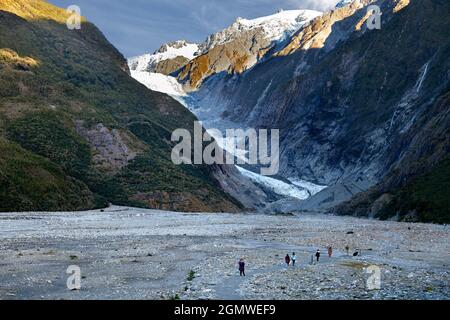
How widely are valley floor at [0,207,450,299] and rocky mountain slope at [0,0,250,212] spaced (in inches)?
1405

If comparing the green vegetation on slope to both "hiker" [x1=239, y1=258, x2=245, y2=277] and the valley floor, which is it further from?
"hiker" [x1=239, y1=258, x2=245, y2=277]

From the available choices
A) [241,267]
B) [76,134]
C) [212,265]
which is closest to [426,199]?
[212,265]

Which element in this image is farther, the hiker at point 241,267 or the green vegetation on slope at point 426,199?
the green vegetation on slope at point 426,199

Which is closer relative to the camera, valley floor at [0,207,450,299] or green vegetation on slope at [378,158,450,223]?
valley floor at [0,207,450,299]

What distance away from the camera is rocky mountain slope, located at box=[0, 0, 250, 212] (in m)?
91.1

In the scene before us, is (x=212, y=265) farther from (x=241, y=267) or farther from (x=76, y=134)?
(x=76, y=134)

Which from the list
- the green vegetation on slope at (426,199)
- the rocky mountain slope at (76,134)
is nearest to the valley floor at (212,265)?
the green vegetation on slope at (426,199)

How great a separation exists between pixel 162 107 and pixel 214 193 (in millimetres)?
58417

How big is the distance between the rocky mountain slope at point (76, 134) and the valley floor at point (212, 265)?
35.7 metres

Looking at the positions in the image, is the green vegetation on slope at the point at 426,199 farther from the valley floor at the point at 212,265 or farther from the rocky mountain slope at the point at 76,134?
the rocky mountain slope at the point at 76,134

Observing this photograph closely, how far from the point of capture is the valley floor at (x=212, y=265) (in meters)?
23.0

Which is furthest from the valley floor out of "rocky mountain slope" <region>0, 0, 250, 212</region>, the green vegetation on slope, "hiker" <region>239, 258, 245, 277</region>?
"rocky mountain slope" <region>0, 0, 250, 212</region>

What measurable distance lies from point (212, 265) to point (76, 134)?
3622 inches
